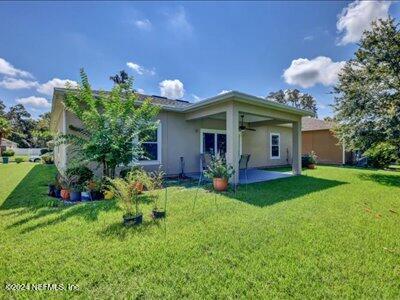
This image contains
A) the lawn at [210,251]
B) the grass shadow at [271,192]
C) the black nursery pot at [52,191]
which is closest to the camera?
the lawn at [210,251]

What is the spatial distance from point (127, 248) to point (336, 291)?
2675 mm

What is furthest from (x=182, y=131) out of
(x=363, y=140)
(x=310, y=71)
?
(x=310, y=71)

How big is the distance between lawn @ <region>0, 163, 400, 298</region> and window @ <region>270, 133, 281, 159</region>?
33.0ft

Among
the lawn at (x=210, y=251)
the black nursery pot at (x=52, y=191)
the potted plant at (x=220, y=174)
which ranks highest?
the potted plant at (x=220, y=174)

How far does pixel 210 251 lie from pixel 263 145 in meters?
12.5

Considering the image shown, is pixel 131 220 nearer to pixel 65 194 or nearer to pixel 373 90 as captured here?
pixel 65 194

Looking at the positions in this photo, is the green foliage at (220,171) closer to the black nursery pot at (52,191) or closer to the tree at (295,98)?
the black nursery pot at (52,191)

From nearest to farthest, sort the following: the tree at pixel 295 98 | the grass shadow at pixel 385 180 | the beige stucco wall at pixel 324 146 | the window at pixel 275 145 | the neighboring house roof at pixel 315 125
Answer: the grass shadow at pixel 385 180
the window at pixel 275 145
the beige stucco wall at pixel 324 146
the neighboring house roof at pixel 315 125
the tree at pixel 295 98

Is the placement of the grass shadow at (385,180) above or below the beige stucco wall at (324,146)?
below

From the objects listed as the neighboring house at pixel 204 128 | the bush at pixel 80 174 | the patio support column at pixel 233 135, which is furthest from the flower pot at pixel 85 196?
the patio support column at pixel 233 135

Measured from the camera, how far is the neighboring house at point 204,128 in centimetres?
785

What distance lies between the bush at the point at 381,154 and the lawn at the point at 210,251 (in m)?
7.89

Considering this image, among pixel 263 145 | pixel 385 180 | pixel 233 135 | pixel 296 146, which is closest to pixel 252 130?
pixel 263 145

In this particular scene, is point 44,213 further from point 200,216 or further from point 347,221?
point 347,221
